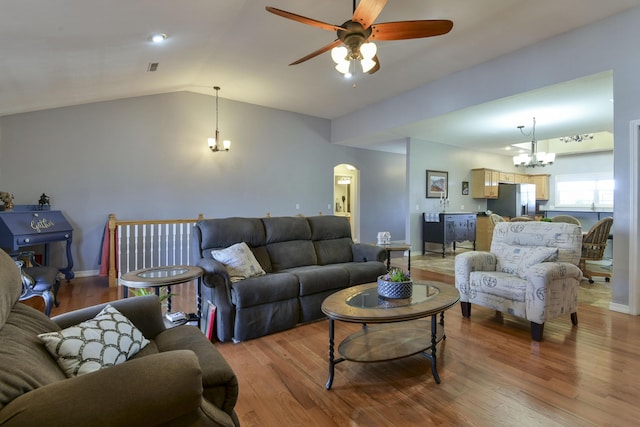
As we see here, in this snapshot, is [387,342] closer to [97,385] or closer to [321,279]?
[321,279]

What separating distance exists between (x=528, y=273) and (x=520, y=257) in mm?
558

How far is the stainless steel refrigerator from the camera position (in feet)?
26.8

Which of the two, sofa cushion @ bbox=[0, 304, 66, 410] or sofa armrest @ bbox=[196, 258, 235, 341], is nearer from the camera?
sofa cushion @ bbox=[0, 304, 66, 410]

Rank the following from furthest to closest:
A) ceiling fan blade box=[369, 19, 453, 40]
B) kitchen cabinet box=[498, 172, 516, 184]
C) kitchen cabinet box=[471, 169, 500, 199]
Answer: kitchen cabinet box=[498, 172, 516, 184] < kitchen cabinet box=[471, 169, 500, 199] < ceiling fan blade box=[369, 19, 453, 40]

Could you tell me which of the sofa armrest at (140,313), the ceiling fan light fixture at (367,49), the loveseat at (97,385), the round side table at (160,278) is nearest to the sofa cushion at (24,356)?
the loveseat at (97,385)

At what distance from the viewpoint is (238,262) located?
300 cm

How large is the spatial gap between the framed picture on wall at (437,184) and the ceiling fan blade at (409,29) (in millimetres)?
5044

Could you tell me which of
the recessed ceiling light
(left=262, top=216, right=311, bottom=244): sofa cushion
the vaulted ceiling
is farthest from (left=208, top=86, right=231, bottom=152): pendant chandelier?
(left=262, top=216, right=311, bottom=244): sofa cushion

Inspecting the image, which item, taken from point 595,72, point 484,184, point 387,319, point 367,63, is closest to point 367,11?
point 367,63

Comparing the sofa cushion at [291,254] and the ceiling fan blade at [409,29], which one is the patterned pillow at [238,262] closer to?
the sofa cushion at [291,254]

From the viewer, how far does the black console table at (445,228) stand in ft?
22.6

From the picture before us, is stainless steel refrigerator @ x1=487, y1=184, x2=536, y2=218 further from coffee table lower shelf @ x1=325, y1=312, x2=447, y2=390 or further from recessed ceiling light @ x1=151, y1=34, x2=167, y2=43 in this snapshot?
recessed ceiling light @ x1=151, y1=34, x2=167, y2=43

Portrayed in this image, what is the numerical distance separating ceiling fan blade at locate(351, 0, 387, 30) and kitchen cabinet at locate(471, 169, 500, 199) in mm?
6896

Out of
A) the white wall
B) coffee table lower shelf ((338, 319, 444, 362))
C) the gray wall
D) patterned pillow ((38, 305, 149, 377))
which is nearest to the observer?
patterned pillow ((38, 305, 149, 377))
